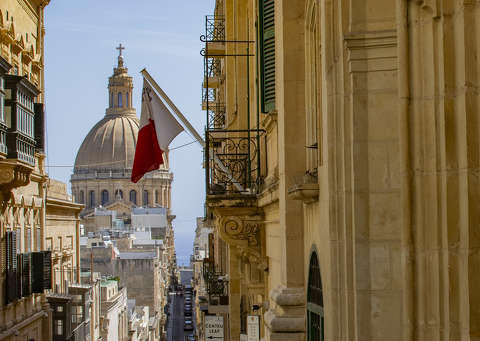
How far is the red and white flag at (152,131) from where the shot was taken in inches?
555

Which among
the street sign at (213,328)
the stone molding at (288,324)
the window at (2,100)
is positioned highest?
the window at (2,100)

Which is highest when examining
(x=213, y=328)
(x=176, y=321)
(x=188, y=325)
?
(x=213, y=328)

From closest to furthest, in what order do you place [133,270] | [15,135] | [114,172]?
[15,135] < [133,270] < [114,172]

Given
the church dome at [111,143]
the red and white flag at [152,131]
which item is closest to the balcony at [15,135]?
the red and white flag at [152,131]

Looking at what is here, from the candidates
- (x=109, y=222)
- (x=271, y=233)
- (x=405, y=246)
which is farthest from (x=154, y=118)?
(x=109, y=222)

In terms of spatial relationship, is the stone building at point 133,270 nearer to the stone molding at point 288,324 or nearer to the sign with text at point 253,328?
the sign with text at point 253,328

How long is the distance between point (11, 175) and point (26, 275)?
446cm

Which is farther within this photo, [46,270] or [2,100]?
[46,270]

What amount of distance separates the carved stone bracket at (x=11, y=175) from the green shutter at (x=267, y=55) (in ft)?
37.9

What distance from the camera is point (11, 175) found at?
67.0ft

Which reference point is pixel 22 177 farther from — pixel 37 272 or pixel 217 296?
pixel 217 296

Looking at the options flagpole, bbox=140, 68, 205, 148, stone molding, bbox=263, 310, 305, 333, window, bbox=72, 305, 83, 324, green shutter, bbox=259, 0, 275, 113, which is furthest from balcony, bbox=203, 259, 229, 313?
window, bbox=72, 305, 83, 324

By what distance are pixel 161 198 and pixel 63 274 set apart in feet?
294

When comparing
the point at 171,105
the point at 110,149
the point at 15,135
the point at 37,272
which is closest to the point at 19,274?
the point at 37,272
